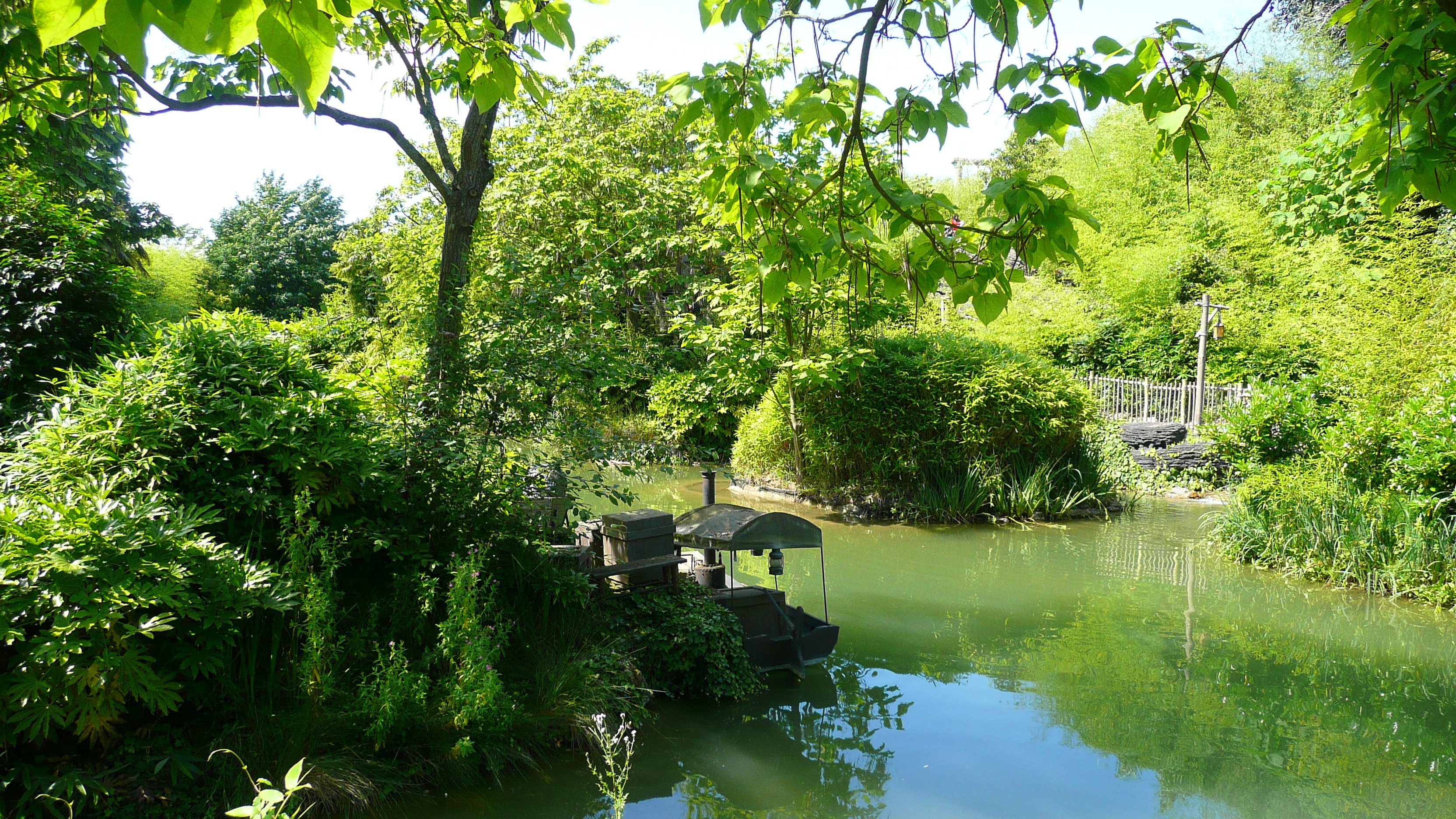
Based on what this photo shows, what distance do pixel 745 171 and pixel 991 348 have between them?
9933 millimetres

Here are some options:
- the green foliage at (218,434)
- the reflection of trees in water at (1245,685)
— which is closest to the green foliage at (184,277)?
the green foliage at (218,434)

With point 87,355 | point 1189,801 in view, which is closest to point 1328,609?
point 1189,801

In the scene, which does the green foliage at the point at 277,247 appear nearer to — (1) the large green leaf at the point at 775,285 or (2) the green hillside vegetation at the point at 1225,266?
(2) the green hillside vegetation at the point at 1225,266

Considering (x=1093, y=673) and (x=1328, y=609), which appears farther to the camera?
(x=1328, y=609)

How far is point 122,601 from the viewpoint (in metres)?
3.48

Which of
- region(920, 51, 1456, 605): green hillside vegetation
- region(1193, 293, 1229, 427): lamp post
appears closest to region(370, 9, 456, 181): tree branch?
region(920, 51, 1456, 605): green hillside vegetation

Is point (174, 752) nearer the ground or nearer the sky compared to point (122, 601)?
nearer the ground

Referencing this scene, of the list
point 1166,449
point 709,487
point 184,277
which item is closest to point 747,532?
point 709,487

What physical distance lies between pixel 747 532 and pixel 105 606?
3640mm

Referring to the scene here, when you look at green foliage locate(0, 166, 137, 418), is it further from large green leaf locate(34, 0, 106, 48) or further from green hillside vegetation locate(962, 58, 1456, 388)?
green hillside vegetation locate(962, 58, 1456, 388)

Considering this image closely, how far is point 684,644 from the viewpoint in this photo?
560 cm

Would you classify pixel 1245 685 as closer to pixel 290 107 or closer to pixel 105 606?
pixel 105 606

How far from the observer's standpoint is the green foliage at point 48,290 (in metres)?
5.92

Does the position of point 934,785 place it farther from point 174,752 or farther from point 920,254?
point 174,752
